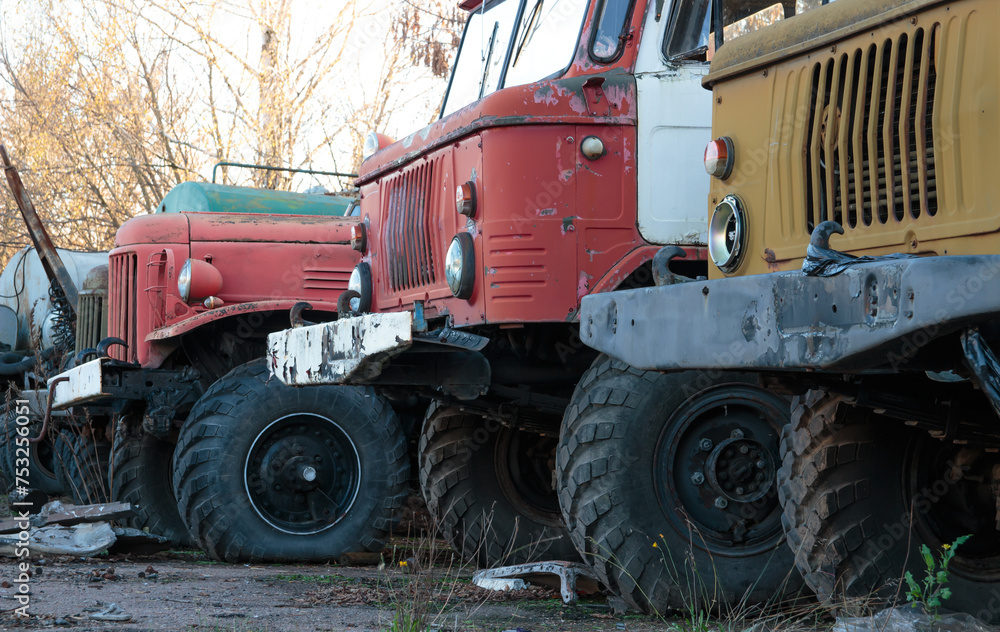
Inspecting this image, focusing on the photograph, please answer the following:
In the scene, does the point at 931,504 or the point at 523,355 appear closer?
the point at 931,504

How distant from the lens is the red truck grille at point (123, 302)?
27.8 feet

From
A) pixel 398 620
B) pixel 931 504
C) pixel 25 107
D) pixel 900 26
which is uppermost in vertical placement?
pixel 25 107

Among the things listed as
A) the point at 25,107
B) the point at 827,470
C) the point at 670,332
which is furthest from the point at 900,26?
the point at 25,107

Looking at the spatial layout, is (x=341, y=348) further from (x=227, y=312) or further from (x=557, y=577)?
(x=227, y=312)

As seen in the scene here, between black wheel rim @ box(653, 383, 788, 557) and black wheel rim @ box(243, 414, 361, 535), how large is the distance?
9.15ft

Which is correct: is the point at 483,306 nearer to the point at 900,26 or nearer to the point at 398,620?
the point at 398,620

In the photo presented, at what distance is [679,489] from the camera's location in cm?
467

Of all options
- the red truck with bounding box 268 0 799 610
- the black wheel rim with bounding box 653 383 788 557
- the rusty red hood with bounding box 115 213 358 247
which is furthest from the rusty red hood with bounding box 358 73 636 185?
the rusty red hood with bounding box 115 213 358 247

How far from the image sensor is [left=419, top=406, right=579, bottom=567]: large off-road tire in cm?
612

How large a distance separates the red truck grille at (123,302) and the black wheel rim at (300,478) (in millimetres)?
1837

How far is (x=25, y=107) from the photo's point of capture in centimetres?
2127

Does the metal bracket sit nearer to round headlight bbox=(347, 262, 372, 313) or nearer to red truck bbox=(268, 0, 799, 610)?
red truck bbox=(268, 0, 799, 610)

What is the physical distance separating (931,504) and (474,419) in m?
2.99

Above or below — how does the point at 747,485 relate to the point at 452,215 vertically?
below
